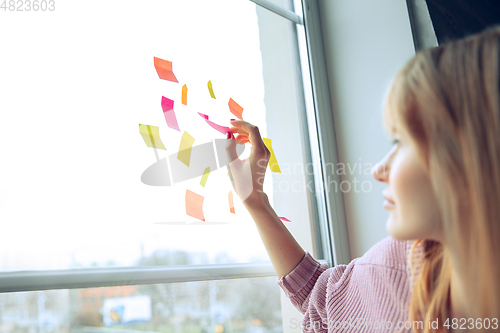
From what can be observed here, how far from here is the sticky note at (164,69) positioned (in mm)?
875

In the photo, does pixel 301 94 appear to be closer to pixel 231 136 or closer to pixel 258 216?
pixel 231 136

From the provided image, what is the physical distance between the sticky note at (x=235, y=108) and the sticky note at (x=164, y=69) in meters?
0.18

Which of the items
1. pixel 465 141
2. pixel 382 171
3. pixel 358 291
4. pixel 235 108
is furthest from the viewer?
pixel 235 108

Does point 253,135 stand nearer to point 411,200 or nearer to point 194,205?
point 194,205

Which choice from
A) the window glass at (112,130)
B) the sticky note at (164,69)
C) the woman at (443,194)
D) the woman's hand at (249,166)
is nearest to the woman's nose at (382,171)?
the woman at (443,194)

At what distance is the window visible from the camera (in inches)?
26.7

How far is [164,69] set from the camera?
2.90ft

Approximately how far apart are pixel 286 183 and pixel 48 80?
0.68 meters

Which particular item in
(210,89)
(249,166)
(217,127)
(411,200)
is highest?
(210,89)

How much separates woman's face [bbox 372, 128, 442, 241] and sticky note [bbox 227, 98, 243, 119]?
509mm

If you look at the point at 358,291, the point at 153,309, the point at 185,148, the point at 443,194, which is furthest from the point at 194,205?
the point at 443,194

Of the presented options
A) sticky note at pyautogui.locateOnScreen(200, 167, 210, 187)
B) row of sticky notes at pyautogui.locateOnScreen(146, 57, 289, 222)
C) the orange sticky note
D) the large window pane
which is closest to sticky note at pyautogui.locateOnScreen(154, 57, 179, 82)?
row of sticky notes at pyautogui.locateOnScreen(146, 57, 289, 222)

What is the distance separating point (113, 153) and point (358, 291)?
59 centimetres

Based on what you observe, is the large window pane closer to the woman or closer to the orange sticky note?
the woman
